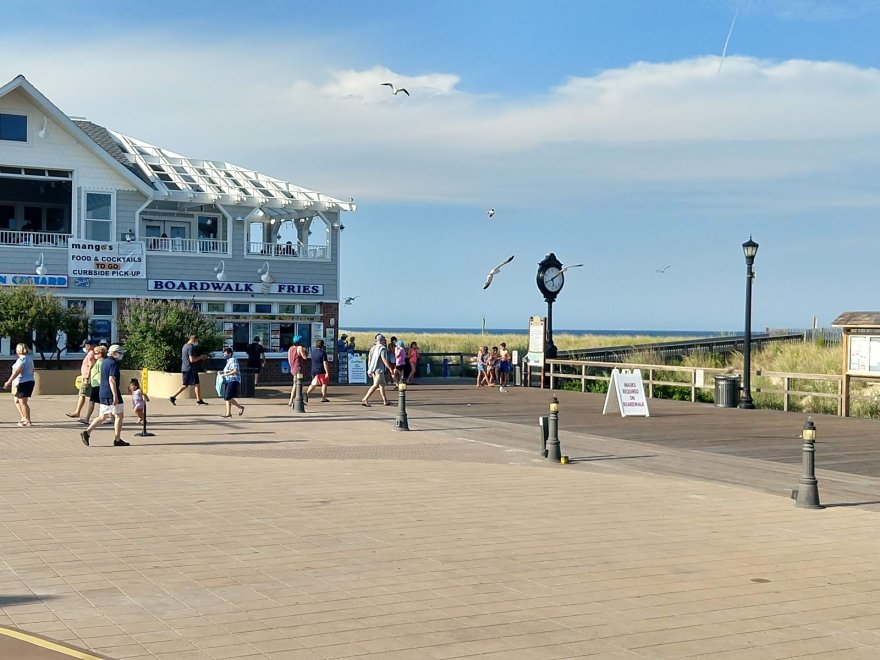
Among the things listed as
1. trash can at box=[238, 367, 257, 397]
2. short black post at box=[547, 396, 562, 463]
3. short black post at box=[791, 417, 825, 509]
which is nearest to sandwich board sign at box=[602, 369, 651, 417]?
short black post at box=[547, 396, 562, 463]

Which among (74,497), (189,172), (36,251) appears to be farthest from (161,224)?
(74,497)

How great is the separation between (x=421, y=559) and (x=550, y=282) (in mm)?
27960

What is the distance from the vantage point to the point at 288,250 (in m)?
38.5

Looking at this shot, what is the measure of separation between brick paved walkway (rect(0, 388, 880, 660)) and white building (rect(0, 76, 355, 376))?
19167mm

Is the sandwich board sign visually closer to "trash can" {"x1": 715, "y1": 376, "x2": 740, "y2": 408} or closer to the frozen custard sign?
"trash can" {"x1": 715, "y1": 376, "x2": 740, "y2": 408}

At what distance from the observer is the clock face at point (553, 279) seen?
36.6m

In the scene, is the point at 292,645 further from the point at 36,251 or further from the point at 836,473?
the point at 36,251

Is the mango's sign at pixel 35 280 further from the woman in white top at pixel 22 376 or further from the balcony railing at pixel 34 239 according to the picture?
the woman in white top at pixel 22 376

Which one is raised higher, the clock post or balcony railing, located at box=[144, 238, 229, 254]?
balcony railing, located at box=[144, 238, 229, 254]

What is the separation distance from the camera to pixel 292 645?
6.74m

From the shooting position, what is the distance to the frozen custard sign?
34.7 meters

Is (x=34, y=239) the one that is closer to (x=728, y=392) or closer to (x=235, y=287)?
(x=235, y=287)

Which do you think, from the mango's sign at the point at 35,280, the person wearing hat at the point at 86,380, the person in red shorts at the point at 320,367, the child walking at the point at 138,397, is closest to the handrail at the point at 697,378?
the person in red shorts at the point at 320,367

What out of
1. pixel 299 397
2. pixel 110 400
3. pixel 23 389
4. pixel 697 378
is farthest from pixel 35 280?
pixel 697 378
